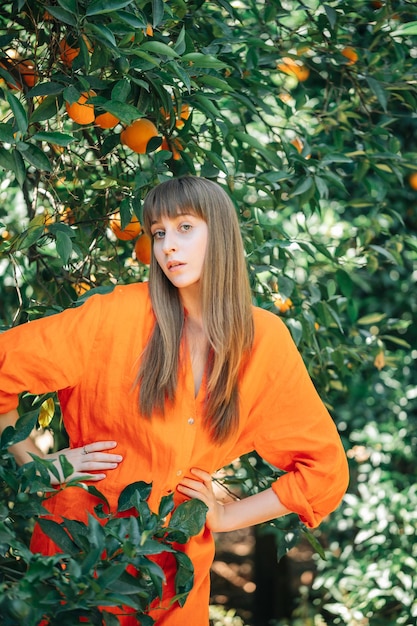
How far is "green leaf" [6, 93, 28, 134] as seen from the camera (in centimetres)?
135

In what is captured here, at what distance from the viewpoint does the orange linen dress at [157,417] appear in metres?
1.54

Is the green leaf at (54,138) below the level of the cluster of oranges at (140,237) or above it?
above

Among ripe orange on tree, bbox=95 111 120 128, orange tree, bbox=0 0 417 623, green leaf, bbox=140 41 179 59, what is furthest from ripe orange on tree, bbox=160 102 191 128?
green leaf, bbox=140 41 179 59

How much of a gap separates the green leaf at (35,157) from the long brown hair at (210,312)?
25 centimetres

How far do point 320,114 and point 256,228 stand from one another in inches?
24.0

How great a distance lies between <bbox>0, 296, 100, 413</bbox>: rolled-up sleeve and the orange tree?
0.14 metres

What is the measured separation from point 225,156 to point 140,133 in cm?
69

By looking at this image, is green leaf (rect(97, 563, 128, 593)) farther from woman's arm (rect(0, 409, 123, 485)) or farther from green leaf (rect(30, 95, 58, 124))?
green leaf (rect(30, 95, 58, 124))

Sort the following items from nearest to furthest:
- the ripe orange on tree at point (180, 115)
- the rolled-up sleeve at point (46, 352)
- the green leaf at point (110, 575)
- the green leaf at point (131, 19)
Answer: the green leaf at point (110, 575) → the green leaf at point (131, 19) → the rolled-up sleeve at point (46, 352) → the ripe orange on tree at point (180, 115)

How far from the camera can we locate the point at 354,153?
84.4 inches

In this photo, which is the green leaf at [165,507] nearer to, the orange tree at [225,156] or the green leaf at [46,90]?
the orange tree at [225,156]

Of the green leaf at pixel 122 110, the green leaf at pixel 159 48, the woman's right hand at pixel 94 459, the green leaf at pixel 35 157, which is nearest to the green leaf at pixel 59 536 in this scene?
the woman's right hand at pixel 94 459

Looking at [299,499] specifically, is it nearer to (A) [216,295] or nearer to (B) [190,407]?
(B) [190,407]

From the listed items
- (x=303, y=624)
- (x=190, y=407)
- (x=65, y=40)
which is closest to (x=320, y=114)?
(x=65, y=40)
